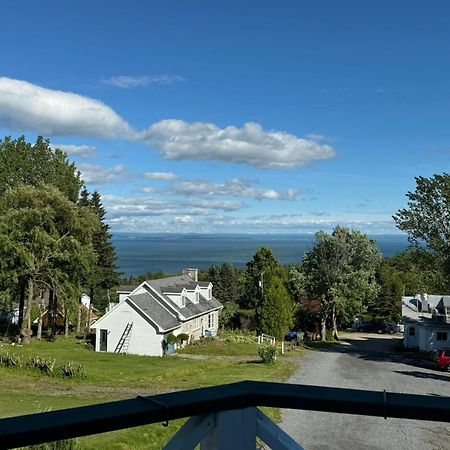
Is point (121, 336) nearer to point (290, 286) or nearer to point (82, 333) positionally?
point (82, 333)

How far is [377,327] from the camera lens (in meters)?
60.5

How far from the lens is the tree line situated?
32844mm

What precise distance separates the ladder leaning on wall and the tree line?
407 centimetres

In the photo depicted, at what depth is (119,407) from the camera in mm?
1678

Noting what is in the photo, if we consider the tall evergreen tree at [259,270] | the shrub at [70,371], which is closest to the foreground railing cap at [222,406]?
the shrub at [70,371]

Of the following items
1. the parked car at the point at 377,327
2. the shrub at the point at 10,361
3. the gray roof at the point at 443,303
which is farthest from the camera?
the parked car at the point at 377,327

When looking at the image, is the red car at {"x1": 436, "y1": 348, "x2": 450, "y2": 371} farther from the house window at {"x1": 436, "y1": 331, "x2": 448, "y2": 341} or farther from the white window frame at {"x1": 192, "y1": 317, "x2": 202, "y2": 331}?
the white window frame at {"x1": 192, "y1": 317, "x2": 202, "y2": 331}

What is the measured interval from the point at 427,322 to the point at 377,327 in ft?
67.5

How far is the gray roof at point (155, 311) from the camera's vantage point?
34.6 m

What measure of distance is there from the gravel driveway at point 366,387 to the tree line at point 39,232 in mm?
16572

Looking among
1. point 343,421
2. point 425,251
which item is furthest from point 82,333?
point 343,421

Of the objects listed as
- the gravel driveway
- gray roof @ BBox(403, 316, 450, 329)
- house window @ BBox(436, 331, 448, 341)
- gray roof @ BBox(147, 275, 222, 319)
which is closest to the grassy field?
the gravel driveway

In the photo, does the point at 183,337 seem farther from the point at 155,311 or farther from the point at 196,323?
the point at 196,323

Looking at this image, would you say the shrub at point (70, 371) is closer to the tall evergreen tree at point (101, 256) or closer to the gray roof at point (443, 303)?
the tall evergreen tree at point (101, 256)
